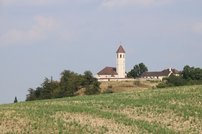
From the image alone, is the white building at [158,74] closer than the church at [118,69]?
No

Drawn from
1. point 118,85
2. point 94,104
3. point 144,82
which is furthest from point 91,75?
point 94,104

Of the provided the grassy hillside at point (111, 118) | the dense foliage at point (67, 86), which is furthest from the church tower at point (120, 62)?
the grassy hillside at point (111, 118)

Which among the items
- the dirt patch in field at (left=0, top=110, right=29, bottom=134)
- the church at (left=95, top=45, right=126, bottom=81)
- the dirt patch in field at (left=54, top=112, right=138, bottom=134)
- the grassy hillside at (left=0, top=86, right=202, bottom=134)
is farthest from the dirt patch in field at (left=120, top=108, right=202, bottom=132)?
the church at (left=95, top=45, right=126, bottom=81)

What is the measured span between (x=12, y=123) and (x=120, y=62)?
445 feet

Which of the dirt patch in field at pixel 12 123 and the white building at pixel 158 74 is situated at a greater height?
the white building at pixel 158 74

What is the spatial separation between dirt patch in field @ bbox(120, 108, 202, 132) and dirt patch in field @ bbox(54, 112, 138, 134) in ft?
11.3

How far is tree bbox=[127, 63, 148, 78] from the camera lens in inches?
6708

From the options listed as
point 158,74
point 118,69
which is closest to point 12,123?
point 118,69

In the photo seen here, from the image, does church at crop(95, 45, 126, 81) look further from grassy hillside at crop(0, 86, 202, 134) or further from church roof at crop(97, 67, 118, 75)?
grassy hillside at crop(0, 86, 202, 134)

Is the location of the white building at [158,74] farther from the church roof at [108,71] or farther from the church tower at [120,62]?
the church roof at [108,71]

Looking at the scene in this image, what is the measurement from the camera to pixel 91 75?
4225 inches

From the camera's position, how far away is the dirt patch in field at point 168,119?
31.2 m

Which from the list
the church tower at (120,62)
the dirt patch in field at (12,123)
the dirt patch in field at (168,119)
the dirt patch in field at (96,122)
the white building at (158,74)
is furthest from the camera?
the white building at (158,74)

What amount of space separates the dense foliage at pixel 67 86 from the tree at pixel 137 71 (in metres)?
63.3
